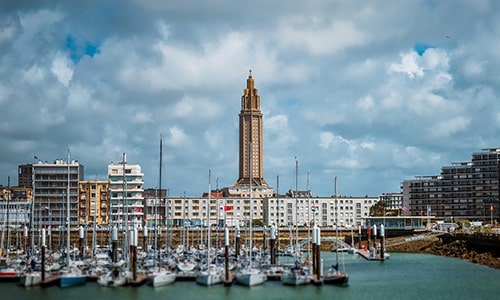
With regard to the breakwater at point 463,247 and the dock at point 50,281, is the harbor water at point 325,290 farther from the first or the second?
the breakwater at point 463,247

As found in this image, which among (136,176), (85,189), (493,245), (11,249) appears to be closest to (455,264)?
(493,245)

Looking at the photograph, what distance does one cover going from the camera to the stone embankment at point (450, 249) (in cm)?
10725

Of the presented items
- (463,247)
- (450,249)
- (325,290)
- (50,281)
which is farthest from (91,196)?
(325,290)

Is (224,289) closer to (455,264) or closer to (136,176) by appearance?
(455,264)

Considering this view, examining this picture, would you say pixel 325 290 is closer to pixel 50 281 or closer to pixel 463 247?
pixel 50 281

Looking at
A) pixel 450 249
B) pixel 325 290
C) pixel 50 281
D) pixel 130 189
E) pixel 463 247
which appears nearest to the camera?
pixel 325 290

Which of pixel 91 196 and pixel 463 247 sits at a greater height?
pixel 91 196

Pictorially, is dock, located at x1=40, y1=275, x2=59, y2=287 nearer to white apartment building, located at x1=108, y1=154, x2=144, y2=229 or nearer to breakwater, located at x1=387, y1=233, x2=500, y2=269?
breakwater, located at x1=387, y1=233, x2=500, y2=269

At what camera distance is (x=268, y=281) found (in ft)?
267

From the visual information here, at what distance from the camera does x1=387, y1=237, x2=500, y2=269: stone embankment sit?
107 m

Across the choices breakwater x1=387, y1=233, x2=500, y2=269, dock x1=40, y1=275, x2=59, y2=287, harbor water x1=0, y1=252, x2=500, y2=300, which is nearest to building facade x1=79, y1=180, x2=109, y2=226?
breakwater x1=387, y1=233, x2=500, y2=269

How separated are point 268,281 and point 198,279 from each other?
7.56 m

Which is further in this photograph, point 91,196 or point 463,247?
point 91,196

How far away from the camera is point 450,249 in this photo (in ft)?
428
